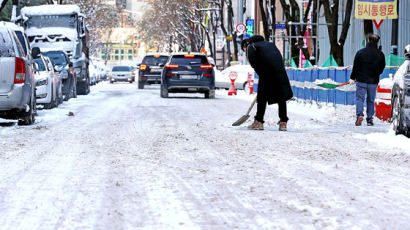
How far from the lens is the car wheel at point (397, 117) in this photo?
499 inches

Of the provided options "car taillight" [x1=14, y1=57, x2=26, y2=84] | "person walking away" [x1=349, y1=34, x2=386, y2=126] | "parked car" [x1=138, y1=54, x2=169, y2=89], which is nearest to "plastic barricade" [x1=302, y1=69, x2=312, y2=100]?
"person walking away" [x1=349, y1=34, x2=386, y2=126]

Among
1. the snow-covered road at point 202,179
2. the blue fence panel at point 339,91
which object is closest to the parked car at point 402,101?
the snow-covered road at point 202,179

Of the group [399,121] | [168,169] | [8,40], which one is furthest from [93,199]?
[8,40]

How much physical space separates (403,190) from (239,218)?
1.87 meters

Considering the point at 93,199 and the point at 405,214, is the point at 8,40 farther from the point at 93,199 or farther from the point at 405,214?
the point at 405,214

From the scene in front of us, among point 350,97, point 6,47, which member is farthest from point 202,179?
point 350,97

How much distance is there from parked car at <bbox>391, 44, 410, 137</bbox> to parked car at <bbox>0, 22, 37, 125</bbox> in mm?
6026

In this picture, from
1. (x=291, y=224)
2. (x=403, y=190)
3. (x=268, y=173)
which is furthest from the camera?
(x=268, y=173)

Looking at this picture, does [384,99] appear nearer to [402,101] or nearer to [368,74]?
[368,74]

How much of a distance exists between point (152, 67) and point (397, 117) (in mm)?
30148

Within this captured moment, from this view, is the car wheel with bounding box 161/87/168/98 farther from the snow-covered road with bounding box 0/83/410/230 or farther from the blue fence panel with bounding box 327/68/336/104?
the snow-covered road with bounding box 0/83/410/230

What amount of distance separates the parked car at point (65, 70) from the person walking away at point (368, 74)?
12187 millimetres

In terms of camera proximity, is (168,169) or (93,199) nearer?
(93,199)

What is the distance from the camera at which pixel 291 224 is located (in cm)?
554
